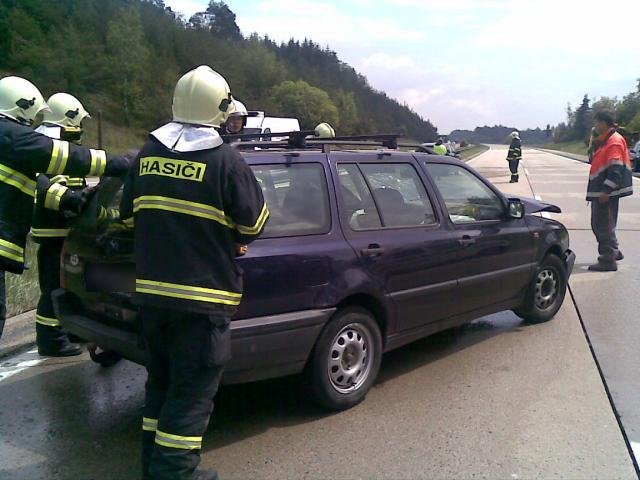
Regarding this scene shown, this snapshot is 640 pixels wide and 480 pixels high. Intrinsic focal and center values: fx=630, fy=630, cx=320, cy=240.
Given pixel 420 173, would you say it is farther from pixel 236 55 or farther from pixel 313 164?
pixel 236 55

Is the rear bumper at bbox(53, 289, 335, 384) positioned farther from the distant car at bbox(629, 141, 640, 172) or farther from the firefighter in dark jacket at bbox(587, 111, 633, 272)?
the distant car at bbox(629, 141, 640, 172)

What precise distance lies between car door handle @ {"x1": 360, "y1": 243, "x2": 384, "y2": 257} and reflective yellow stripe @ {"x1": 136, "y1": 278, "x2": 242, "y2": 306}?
1401 mm

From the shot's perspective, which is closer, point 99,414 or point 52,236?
point 99,414

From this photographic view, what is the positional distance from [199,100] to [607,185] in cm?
672

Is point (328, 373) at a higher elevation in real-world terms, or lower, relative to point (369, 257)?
lower

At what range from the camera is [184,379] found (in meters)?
2.88

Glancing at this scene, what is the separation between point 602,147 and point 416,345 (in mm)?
4715

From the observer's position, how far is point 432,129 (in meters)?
136

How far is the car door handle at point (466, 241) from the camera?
15.9 ft

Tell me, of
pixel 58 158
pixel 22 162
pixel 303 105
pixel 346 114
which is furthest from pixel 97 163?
pixel 346 114

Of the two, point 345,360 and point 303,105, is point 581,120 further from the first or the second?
point 345,360

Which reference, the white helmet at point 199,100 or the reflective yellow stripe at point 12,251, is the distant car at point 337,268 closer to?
the reflective yellow stripe at point 12,251

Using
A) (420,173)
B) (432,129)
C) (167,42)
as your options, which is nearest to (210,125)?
(420,173)

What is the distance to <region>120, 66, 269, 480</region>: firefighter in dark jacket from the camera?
284 cm
